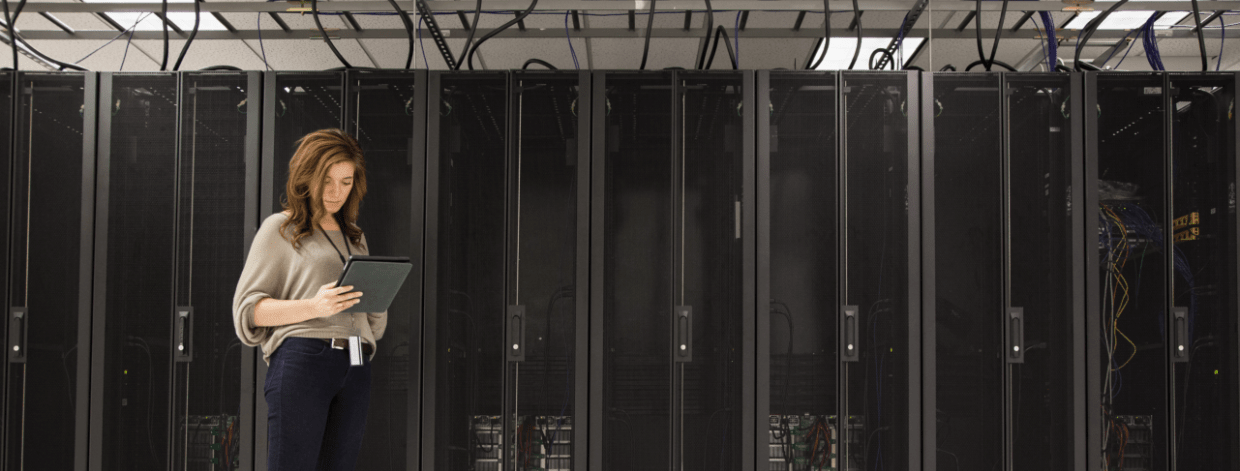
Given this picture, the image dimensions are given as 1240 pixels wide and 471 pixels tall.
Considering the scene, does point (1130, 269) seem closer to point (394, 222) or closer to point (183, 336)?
point (394, 222)

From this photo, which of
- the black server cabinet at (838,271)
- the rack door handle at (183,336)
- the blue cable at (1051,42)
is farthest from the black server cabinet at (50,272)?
the blue cable at (1051,42)

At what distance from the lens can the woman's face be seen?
149 centimetres

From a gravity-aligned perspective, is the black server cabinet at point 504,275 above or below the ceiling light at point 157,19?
below

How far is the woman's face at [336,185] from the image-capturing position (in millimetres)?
1488

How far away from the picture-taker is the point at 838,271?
203cm

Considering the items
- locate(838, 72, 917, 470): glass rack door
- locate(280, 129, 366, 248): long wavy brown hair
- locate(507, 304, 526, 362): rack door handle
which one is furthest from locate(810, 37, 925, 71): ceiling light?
locate(280, 129, 366, 248): long wavy brown hair

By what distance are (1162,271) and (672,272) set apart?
5.03ft

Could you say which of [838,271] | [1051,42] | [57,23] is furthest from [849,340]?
[57,23]

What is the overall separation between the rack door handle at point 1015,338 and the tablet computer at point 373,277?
1.78 meters

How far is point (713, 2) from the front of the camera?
213 cm

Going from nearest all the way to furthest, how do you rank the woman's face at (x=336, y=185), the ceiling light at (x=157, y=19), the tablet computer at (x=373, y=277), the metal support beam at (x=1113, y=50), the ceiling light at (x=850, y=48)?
→ the tablet computer at (x=373, y=277) → the woman's face at (x=336, y=185) → the metal support beam at (x=1113, y=50) → the ceiling light at (x=157, y=19) → the ceiling light at (x=850, y=48)

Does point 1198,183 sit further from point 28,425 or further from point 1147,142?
point 28,425

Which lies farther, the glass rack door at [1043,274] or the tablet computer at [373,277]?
the glass rack door at [1043,274]

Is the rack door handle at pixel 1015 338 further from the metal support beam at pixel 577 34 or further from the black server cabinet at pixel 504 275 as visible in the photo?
the black server cabinet at pixel 504 275
